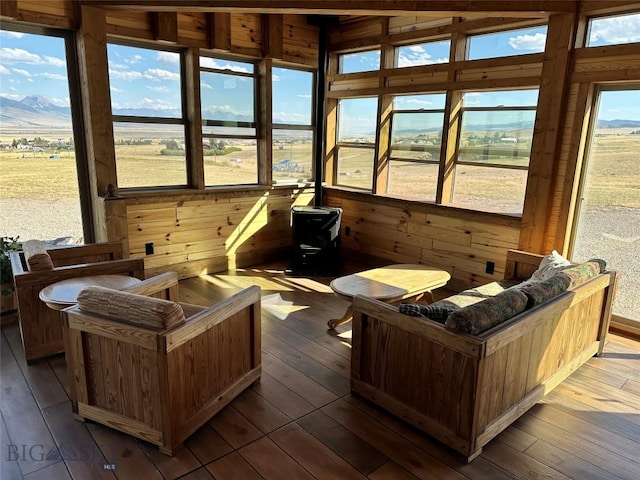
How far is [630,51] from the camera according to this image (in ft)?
11.0

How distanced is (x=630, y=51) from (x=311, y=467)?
12.0ft

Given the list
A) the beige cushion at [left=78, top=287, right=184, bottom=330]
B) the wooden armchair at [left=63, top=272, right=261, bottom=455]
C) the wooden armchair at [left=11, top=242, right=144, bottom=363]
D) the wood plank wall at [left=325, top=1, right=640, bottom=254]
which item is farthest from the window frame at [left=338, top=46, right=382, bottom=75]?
the beige cushion at [left=78, top=287, right=184, bottom=330]

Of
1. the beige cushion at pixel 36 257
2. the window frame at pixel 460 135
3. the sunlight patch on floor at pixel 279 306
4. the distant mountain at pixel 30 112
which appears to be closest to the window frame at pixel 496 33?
the window frame at pixel 460 135

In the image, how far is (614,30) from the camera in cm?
350

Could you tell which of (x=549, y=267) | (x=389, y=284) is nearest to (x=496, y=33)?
(x=549, y=267)

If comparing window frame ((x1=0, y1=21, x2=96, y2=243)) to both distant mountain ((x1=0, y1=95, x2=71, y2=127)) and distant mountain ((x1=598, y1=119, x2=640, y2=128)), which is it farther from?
distant mountain ((x1=598, y1=119, x2=640, y2=128))

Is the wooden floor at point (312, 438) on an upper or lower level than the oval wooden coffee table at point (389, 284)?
lower

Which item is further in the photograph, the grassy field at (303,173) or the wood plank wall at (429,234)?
the wood plank wall at (429,234)

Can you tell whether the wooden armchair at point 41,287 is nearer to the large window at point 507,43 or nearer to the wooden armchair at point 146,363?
the wooden armchair at point 146,363

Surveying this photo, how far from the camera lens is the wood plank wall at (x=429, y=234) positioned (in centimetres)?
439

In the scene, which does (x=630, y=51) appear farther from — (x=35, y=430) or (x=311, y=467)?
(x=35, y=430)

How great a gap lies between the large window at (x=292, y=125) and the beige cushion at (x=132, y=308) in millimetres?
3696

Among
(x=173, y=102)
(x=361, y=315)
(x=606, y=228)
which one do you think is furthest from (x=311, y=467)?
(x=173, y=102)

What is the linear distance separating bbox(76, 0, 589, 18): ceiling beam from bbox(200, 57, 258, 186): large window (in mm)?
1413
